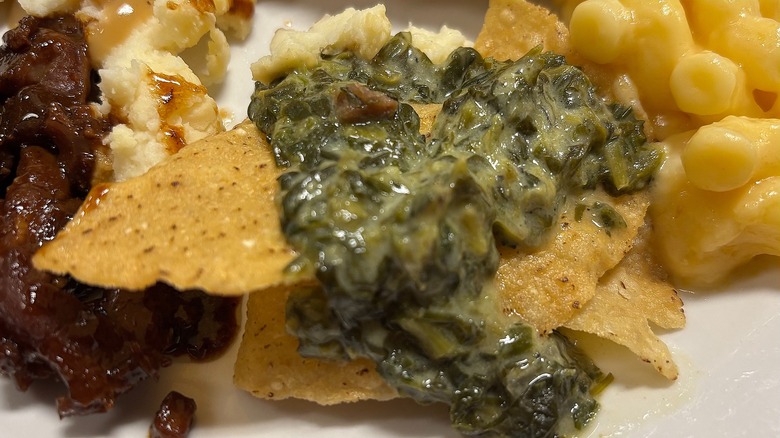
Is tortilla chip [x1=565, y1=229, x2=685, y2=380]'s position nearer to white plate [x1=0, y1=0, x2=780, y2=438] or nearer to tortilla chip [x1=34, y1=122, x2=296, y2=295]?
white plate [x1=0, y1=0, x2=780, y2=438]

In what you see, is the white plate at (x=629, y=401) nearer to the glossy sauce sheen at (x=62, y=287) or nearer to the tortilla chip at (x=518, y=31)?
the glossy sauce sheen at (x=62, y=287)

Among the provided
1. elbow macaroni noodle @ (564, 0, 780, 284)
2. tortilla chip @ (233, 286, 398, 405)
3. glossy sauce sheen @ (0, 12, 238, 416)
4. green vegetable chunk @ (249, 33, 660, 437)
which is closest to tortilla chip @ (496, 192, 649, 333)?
green vegetable chunk @ (249, 33, 660, 437)

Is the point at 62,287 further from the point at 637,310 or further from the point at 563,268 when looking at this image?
the point at 637,310

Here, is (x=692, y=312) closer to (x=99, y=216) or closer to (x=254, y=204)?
(x=254, y=204)

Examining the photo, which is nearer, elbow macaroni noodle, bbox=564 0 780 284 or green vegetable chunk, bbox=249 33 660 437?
green vegetable chunk, bbox=249 33 660 437

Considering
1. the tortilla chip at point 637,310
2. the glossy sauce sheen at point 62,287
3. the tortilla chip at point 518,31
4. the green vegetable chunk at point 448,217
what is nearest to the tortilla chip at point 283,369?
the green vegetable chunk at point 448,217

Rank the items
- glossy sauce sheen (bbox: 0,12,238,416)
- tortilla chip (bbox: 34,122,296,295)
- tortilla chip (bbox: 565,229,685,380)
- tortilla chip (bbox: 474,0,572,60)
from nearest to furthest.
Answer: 1. tortilla chip (bbox: 34,122,296,295)
2. glossy sauce sheen (bbox: 0,12,238,416)
3. tortilla chip (bbox: 565,229,685,380)
4. tortilla chip (bbox: 474,0,572,60)
